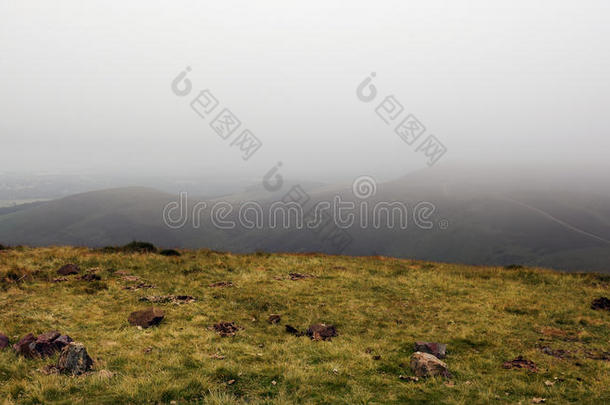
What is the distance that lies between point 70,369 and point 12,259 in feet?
58.7


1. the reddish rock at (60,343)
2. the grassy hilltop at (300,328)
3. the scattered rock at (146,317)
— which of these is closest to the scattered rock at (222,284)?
the grassy hilltop at (300,328)

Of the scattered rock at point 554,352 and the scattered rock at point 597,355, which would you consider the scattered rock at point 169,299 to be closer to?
the scattered rock at point 554,352

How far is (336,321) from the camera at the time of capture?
14367 mm

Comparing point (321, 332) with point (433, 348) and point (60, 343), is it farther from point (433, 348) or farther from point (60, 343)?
point (60, 343)

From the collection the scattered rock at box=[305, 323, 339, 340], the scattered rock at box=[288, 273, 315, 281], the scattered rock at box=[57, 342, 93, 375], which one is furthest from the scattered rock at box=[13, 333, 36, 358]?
the scattered rock at box=[288, 273, 315, 281]

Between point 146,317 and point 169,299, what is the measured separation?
3.09 meters

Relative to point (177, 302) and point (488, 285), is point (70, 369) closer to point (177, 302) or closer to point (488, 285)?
point (177, 302)

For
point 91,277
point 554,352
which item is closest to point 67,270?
point 91,277

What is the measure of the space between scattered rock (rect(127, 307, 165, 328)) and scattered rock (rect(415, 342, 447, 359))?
1045 cm

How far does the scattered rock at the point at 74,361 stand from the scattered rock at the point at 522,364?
516 inches

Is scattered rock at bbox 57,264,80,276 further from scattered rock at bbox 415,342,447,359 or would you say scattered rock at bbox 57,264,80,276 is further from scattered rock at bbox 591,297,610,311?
scattered rock at bbox 591,297,610,311

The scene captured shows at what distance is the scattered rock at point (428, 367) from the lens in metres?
9.48

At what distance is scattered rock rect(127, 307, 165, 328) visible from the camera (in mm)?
12859

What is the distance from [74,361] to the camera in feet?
29.1
